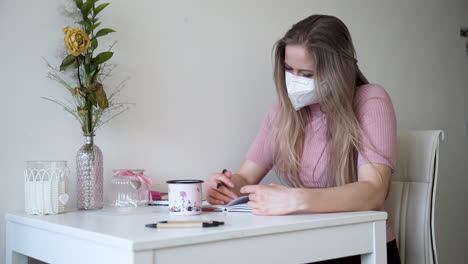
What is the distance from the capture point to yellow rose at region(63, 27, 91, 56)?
134cm

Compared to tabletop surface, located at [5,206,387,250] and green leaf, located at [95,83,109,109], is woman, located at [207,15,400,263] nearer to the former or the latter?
tabletop surface, located at [5,206,387,250]

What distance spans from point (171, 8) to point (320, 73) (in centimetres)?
52

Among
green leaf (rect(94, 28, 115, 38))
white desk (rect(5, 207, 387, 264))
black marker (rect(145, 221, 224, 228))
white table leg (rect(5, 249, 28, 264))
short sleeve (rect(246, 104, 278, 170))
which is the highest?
green leaf (rect(94, 28, 115, 38))

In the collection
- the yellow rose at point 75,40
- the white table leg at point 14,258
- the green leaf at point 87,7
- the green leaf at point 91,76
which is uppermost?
the green leaf at point 87,7

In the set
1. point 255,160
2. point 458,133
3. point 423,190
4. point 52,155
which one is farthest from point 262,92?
point 458,133

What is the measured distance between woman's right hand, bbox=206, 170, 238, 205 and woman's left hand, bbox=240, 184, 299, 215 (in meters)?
0.27

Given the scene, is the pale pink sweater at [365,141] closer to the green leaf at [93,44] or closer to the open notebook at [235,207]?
the open notebook at [235,207]

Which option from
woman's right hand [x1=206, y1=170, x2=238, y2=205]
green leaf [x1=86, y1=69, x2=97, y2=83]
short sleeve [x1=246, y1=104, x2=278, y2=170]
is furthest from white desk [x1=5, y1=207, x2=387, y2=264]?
short sleeve [x1=246, y1=104, x2=278, y2=170]

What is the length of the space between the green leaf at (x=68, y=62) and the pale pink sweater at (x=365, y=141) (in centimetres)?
62

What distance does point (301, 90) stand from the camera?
1.51 m

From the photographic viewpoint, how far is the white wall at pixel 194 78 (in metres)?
1.41

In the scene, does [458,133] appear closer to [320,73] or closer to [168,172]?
[320,73]

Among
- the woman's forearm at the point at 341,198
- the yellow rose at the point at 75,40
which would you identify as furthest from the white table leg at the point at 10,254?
the woman's forearm at the point at 341,198

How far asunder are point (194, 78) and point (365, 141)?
0.60 metres
